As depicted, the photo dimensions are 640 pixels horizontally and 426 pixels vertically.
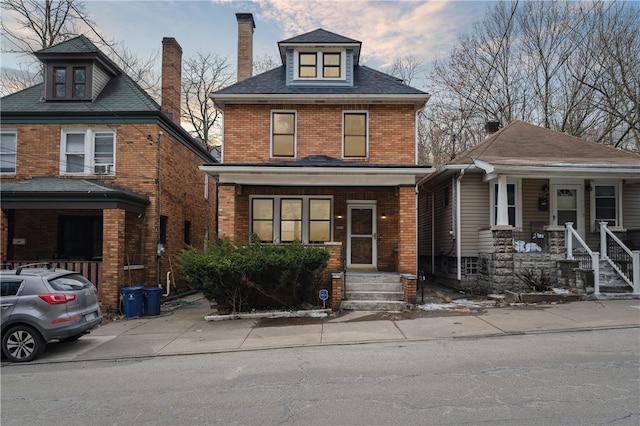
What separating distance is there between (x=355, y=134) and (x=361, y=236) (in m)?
3.34

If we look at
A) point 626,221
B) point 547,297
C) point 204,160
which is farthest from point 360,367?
point 204,160

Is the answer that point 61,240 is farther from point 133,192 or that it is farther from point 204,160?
point 204,160

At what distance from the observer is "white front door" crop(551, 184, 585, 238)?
49.9ft

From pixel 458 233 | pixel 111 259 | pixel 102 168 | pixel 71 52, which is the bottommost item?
pixel 111 259

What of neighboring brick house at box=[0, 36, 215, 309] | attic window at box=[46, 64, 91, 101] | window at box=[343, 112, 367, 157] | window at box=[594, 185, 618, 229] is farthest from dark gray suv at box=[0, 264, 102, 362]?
window at box=[594, 185, 618, 229]

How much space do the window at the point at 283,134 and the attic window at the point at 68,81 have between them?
21.2 ft

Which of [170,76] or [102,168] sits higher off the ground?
[170,76]

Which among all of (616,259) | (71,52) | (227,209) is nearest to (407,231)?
(227,209)

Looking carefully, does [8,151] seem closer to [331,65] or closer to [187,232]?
[187,232]

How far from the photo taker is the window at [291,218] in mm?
14906

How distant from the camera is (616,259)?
43.8 ft

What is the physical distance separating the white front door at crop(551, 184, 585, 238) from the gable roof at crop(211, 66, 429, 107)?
5556mm

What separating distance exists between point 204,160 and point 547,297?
15.8 metres

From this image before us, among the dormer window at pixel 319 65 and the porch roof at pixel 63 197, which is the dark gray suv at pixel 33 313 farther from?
the dormer window at pixel 319 65
